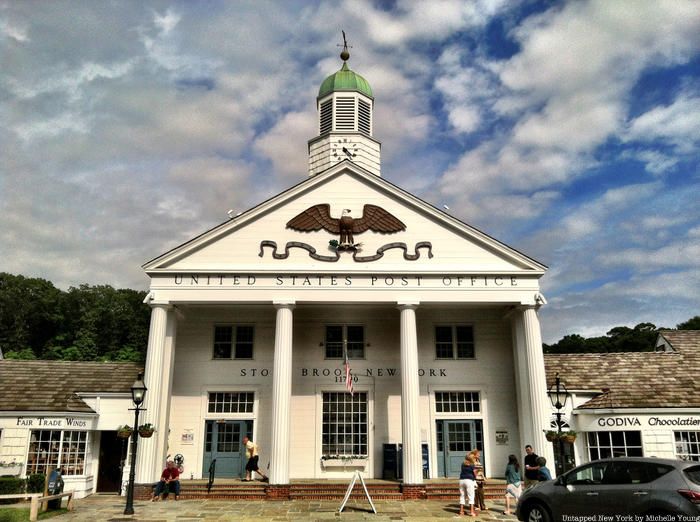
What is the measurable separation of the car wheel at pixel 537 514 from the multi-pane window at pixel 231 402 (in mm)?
13240

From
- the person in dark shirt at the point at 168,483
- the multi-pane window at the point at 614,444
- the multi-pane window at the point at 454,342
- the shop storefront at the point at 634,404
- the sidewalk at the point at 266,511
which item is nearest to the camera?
the sidewalk at the point at 266,511

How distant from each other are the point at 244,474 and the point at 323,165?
14797 mm

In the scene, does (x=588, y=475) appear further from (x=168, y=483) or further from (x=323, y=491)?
(x=168, y=483)

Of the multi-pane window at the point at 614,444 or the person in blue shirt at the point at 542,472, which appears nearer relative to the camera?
the person in blue shirt at the point at 542,472

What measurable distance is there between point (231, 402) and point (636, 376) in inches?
639

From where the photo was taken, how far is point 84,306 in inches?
2724

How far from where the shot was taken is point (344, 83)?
28594 millimetres

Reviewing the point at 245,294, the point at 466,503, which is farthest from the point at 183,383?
the point at 466,503

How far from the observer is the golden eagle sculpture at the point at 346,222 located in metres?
21.2

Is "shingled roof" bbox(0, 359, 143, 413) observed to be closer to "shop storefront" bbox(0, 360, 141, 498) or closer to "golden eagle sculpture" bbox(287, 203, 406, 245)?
"shop storefront" bbox(0, 360, 141, 498)

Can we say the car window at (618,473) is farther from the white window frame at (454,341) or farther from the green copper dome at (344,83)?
the green copper dome at (344,83)

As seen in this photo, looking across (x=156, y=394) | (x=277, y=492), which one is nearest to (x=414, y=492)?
(x=277, y=492)

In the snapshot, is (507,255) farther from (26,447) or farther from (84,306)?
(84,306)

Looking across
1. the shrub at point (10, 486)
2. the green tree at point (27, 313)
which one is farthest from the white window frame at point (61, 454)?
the green tree at point (27, 313)
